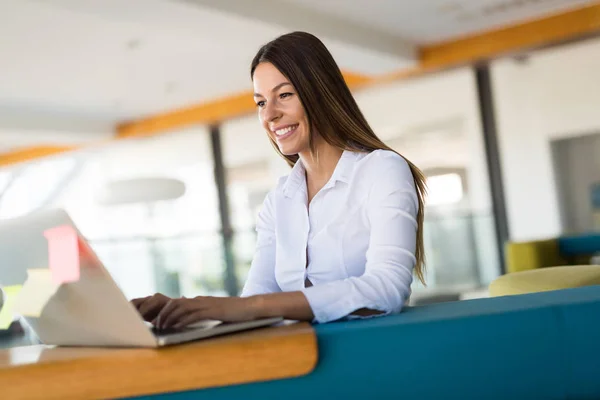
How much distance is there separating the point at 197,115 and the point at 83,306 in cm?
810

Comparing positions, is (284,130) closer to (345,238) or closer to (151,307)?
(345,238)

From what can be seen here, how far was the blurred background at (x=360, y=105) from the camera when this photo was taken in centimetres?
585

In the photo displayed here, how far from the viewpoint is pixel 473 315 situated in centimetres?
96

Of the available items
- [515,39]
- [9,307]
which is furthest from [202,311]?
[515,39]

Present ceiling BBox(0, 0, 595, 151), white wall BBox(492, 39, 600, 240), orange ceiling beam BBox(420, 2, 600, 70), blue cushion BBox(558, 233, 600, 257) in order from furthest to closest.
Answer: white wall BBox(492, 39, 600, 240)
orange ceiling beam BBox(420, 2, 600, 70)
ceiling BBox(0, 0, 595, 151)
blue cushion BBox(558, 233, 600, 257)

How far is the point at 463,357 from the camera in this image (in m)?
0.96

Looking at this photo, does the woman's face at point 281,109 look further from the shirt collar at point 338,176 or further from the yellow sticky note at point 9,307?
the yellow sticky note at point 9,307

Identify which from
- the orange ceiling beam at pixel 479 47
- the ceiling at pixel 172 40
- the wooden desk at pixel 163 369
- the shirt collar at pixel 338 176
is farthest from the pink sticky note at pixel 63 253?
the orange ceiling beam at pixel 479 47

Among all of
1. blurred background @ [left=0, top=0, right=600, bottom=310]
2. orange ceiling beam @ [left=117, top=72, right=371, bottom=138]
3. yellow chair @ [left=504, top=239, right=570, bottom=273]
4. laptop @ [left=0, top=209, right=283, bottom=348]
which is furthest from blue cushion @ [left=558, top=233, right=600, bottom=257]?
orange ceiling beam @ [left=117, top=72, right=371, bottom=138]

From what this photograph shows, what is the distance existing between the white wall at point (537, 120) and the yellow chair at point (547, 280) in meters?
4.66

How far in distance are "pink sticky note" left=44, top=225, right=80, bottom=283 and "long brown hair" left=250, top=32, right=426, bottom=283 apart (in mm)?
688

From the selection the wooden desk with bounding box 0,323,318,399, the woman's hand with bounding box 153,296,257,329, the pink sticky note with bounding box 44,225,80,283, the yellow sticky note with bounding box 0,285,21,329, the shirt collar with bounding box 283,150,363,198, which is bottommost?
the wooden desk with bounding box 0,323,318,399

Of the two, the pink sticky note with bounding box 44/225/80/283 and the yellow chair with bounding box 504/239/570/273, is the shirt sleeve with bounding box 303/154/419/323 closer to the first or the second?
the pink sticky note with bounding box 44/225/80/283

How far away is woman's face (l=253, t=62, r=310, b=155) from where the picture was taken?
1.55 meters
